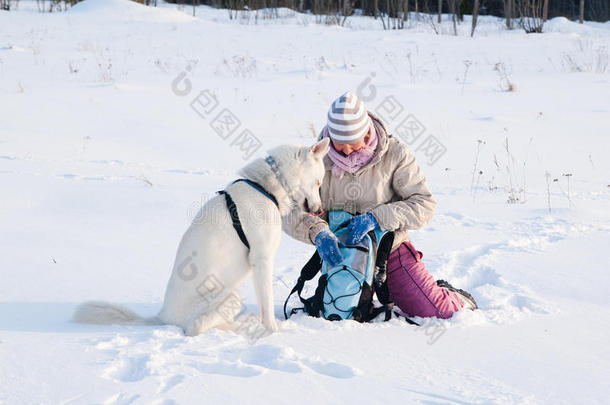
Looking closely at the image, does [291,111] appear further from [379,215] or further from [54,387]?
[54,387]

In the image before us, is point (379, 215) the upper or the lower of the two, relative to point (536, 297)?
upper

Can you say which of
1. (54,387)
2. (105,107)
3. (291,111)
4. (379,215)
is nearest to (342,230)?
(379,215)

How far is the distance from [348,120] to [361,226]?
1.92 feet

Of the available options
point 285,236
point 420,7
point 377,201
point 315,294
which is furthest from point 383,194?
point 420,7

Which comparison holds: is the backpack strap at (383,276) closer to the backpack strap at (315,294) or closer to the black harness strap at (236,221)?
the backpack strap at (315,294)

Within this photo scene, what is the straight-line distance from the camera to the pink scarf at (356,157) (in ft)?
10.5

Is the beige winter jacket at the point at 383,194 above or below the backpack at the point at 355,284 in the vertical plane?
above

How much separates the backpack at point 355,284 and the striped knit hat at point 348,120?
0.53m

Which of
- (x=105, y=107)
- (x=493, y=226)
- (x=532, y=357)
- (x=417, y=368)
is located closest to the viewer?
(x=417, y=368)

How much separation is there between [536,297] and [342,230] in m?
1.27

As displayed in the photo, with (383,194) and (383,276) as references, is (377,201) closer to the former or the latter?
(383,194)

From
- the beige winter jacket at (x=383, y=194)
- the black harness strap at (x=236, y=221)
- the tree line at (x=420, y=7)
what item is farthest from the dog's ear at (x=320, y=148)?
the tree line at (x=420, y=7)

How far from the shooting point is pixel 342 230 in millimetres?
3404

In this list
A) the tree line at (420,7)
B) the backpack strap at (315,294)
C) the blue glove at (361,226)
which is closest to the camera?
the blue glove at (361,226)
